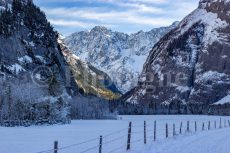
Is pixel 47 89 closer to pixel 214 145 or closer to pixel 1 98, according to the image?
pixel 1 98

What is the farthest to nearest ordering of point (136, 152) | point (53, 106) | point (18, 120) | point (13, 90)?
point (13, 90)
point (53, 106)
point (18, 120)
point (136, 152)

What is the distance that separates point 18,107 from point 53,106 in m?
8.03

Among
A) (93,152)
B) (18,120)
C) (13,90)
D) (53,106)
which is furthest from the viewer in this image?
(13,90)

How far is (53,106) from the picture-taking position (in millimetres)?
117562

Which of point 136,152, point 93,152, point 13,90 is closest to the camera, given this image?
point 136,152

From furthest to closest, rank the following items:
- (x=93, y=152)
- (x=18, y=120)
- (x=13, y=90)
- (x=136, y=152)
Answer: (x=13, y=90) → (x=18, y=120) → (x=93, y=152) → (x=136, y=152)

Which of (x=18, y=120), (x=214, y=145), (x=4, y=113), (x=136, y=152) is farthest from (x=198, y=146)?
(x=4, y=113)

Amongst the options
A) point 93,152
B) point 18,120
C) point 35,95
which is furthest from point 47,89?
point 93,152

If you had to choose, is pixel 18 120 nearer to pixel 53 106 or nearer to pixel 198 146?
pixel 53 106

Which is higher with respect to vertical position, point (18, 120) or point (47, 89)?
point (47, 89)

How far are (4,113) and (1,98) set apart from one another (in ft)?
24.5

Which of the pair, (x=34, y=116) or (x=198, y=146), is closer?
(x=198, y=146)

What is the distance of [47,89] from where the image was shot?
114438 mm

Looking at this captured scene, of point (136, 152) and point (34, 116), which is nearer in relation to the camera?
point (136, 152)
